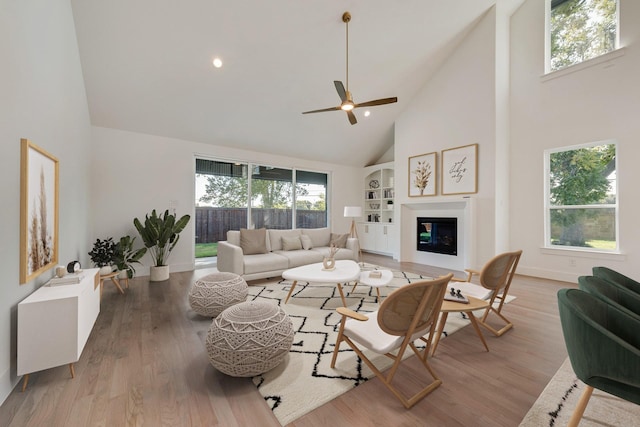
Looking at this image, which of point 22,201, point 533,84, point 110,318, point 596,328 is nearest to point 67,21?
point 22,201

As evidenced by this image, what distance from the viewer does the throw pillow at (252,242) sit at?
456 centimetres

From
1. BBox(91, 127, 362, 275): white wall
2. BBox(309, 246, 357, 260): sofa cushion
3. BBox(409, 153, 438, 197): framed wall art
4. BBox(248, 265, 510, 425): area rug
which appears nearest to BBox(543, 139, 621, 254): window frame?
BBox(409, 153, 438, 197): framed wall art

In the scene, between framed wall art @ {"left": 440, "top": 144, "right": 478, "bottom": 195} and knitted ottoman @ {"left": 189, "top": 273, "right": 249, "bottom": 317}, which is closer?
knitted ottoman @ {"left": 189, "top": 273, "right": 249, "bottom": 317}

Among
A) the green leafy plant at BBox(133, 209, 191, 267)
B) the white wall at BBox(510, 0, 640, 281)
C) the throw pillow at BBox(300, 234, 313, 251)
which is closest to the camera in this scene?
the white wall at BBox(510, 0, 640, 281)

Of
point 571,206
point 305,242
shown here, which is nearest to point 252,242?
point 305,242

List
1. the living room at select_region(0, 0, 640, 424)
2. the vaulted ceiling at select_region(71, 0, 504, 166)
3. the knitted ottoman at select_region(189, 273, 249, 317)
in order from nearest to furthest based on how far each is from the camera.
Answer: the knitted ottoman at select_region(189, 273, 249, 317)
the vaulted ceiling at select_region(71, 0, 504, 166)
the living room at select_region(0, 0, 640, 424)

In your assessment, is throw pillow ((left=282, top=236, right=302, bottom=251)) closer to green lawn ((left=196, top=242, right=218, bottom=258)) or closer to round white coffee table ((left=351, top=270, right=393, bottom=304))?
green lawn ((left=196, top=242, right=218, bottom=258))

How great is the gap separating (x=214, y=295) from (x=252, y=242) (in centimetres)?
181

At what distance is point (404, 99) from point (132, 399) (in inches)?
267

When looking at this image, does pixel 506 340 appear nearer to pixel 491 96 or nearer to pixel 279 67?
pixel 491 96

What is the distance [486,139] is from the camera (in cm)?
484

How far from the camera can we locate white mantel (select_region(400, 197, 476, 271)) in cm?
500

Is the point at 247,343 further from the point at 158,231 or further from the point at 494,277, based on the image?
the point at 158,231

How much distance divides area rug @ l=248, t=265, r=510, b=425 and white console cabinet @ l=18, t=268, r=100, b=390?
4.46ft
